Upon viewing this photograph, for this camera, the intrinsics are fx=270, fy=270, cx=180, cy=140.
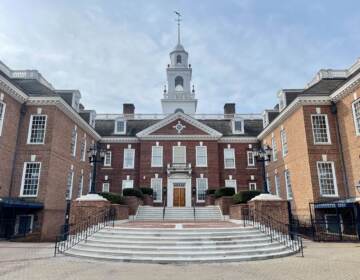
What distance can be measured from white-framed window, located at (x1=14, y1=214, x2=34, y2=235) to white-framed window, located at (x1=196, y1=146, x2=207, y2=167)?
15.9 meters

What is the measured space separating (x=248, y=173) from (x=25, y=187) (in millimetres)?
20627

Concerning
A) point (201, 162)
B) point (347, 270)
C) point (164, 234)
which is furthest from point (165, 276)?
point (201, 162)

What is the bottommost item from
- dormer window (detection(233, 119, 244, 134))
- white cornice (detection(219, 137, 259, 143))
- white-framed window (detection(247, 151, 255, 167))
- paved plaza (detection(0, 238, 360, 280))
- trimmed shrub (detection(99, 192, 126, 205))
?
paved plaza (detection(0, 238, 360, 280))

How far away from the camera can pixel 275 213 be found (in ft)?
45.3

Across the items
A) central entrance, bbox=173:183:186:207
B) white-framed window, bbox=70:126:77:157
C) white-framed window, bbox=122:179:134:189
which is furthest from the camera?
white-framed window, bbox=122:179:134:189

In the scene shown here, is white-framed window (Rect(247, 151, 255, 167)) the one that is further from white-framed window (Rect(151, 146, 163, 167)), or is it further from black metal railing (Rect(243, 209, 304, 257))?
black metal railing (Rect(243, 209, 304, 257))

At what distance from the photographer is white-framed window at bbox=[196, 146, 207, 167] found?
28328 mm

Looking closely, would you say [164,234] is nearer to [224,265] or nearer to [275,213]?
[224,265]

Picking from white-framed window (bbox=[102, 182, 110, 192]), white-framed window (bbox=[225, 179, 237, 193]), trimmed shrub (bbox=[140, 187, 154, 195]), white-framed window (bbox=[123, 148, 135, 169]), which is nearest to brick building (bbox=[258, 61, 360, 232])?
white-framed window (bbox=[225, 179, 237, 193])

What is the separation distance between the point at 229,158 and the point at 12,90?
20807 mm

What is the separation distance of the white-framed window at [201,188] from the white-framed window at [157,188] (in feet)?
12.5

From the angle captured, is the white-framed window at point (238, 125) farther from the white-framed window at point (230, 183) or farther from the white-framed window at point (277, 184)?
the white-framed window at point (277, 184)

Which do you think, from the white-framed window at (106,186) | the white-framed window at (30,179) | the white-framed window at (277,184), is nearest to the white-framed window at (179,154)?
the white-framed window at (106,186)

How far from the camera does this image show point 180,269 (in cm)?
828
